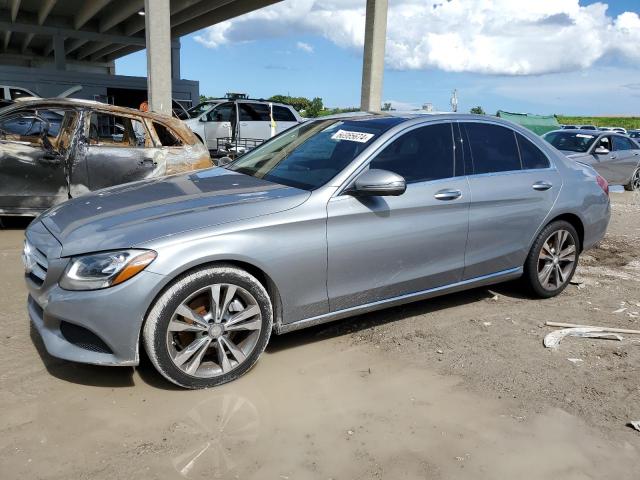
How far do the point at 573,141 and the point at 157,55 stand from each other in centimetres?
1129

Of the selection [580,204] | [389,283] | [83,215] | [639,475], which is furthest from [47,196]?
[639,475]

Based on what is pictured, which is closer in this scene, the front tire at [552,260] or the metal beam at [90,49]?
the front tire at [552,260]

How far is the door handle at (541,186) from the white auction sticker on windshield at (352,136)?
5.14ft

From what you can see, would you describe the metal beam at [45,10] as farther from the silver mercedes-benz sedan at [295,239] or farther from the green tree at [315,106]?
the silver mercedes-benz sedan at [295,239]

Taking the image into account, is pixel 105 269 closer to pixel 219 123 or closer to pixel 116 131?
pixel 116 131

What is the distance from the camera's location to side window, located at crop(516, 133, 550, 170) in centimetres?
471

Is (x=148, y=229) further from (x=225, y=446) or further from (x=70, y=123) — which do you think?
(x=70, y=123)

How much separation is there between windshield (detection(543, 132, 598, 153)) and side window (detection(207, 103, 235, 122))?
29.0ft

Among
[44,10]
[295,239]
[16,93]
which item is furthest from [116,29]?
[295,239]

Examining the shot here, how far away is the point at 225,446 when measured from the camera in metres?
2.71

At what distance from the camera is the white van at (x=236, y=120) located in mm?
15844

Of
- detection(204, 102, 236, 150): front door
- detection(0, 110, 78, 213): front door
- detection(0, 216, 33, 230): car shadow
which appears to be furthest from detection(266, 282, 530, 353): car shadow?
detection(204, 102, 236, 150): front door

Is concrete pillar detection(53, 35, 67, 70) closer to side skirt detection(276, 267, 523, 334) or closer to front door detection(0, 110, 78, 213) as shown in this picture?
front door detection(0, 110, 78, 213)

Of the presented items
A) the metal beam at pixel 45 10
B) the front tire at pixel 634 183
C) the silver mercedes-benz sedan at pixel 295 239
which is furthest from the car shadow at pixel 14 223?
the metal beam at pixel 45 10
